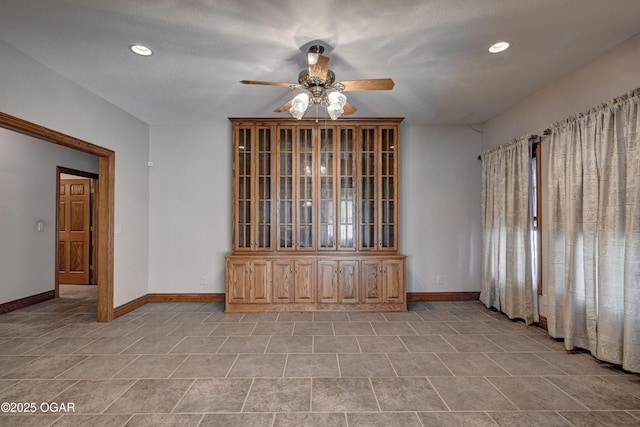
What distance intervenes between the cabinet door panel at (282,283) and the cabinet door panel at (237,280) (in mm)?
402

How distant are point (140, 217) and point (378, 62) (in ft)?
13.1

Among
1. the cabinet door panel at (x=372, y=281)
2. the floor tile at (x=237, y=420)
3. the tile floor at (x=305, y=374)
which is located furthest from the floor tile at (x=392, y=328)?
the floor tile at (x=237, y=420)

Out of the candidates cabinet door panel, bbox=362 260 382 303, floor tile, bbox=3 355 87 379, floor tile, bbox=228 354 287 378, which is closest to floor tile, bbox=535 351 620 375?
cabinet door panel, bbox=362 260 382 303

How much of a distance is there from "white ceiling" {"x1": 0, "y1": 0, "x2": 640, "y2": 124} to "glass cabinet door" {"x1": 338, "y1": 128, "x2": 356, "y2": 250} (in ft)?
2.74

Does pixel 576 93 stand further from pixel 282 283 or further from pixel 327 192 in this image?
pixel 282 283

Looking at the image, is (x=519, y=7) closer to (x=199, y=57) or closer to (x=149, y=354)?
(x=199, y=57)

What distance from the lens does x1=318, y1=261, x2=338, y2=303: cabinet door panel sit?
429cm

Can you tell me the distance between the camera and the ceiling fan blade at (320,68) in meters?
2.34

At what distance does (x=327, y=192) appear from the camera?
178 inches

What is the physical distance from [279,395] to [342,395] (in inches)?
18.5

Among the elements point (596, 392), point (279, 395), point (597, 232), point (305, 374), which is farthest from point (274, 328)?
point (597, 232)

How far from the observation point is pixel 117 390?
7.75ft

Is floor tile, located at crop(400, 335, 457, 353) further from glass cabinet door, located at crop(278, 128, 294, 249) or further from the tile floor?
glass cabinet door, located at crop(278, 128, 294, 249)

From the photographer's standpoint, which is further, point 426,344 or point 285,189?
point 285,189
